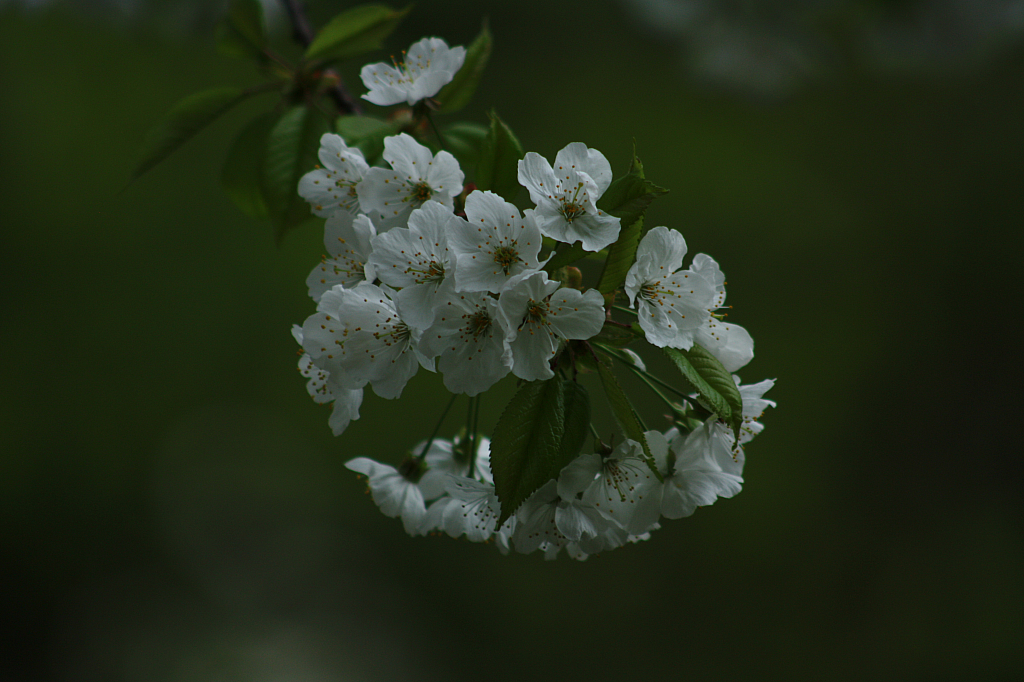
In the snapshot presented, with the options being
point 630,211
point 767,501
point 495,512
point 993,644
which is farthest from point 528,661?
point 630,211

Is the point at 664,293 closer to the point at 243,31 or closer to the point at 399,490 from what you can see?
the point at 399,490

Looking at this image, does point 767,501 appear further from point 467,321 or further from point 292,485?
point 467,321

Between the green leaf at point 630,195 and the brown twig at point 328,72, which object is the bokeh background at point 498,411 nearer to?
the brown twig at point 328,72

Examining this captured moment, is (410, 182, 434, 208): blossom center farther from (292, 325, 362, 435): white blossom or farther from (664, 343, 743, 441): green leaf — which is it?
(664, 343, 743, 441): green leaf

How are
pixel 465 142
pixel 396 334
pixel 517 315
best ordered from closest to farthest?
1. pixel 517 315
2. pixel 396 334
3. pixel 465 142

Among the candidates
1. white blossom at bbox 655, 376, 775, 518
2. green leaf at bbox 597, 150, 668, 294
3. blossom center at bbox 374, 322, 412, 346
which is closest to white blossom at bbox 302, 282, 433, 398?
blossom center at bbox 374, 322, 412, 346

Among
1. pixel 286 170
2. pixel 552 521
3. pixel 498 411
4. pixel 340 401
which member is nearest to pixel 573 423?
pixel 552 521

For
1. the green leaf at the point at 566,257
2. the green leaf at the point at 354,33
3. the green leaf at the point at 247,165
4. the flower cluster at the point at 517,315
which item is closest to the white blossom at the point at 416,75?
the flower cluster at the point at 517,315
